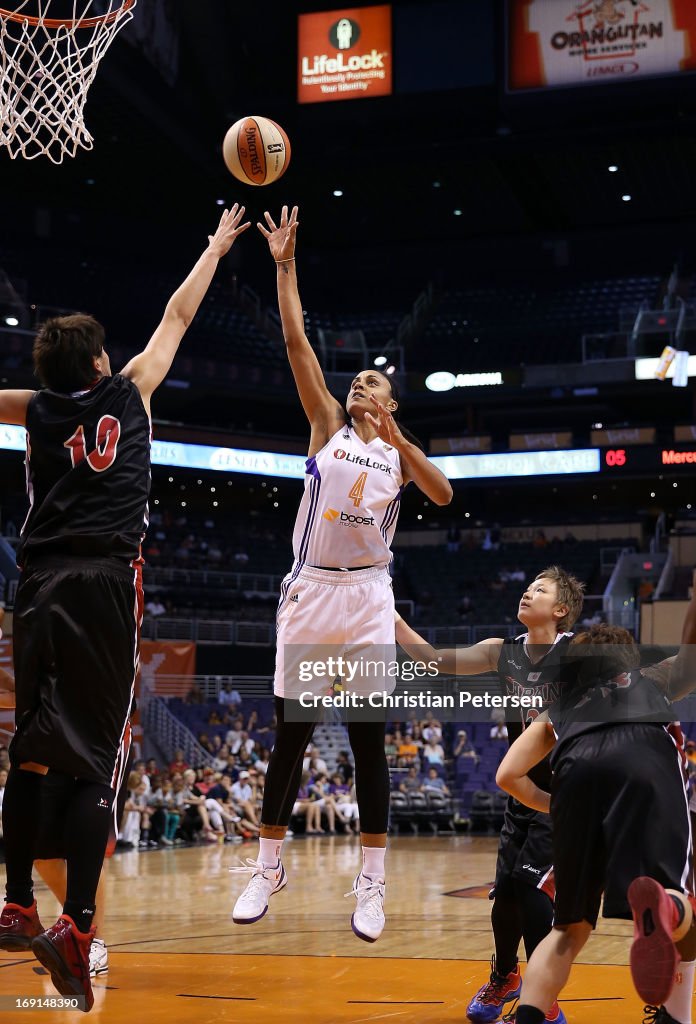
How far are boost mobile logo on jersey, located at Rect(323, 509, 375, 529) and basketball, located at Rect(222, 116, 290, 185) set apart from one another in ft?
6.17

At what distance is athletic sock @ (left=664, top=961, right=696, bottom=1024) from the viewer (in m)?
4.11

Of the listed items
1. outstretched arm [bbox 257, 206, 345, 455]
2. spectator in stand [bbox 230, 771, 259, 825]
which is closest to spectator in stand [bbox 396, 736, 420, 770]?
spectator in stand [bbox 230, 771, 259, 825]

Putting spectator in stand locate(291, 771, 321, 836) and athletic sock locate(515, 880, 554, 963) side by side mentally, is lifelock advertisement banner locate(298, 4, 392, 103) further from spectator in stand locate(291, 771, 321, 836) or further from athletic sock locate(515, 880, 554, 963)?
athletic sock locate(515, 880, 554, 963)

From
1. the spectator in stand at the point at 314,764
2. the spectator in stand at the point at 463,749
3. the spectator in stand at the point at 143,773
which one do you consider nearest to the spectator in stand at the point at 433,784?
the spectator in stand at the point at 463,749

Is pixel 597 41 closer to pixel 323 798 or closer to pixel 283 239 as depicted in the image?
pixel 323 798

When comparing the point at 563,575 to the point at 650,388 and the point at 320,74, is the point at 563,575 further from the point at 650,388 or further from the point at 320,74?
the point at 650,388

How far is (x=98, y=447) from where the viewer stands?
13.1 feet

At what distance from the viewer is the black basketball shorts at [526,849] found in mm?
5312

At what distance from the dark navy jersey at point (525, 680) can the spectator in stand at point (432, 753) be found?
15.4m

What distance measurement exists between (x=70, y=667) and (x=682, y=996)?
2584 millimetres

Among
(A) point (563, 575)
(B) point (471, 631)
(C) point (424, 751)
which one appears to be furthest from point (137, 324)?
(A) point (563, 575)

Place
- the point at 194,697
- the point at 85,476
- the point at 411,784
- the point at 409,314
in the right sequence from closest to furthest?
1. the point at 85,476
2. the point at 411,784
3. the point at 194,697
4. the point at 409,314

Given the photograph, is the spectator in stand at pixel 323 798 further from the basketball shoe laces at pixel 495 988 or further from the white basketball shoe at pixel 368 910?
the white basketball shoe at pixel 368 910

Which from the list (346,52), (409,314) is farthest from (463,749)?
(346,52)
